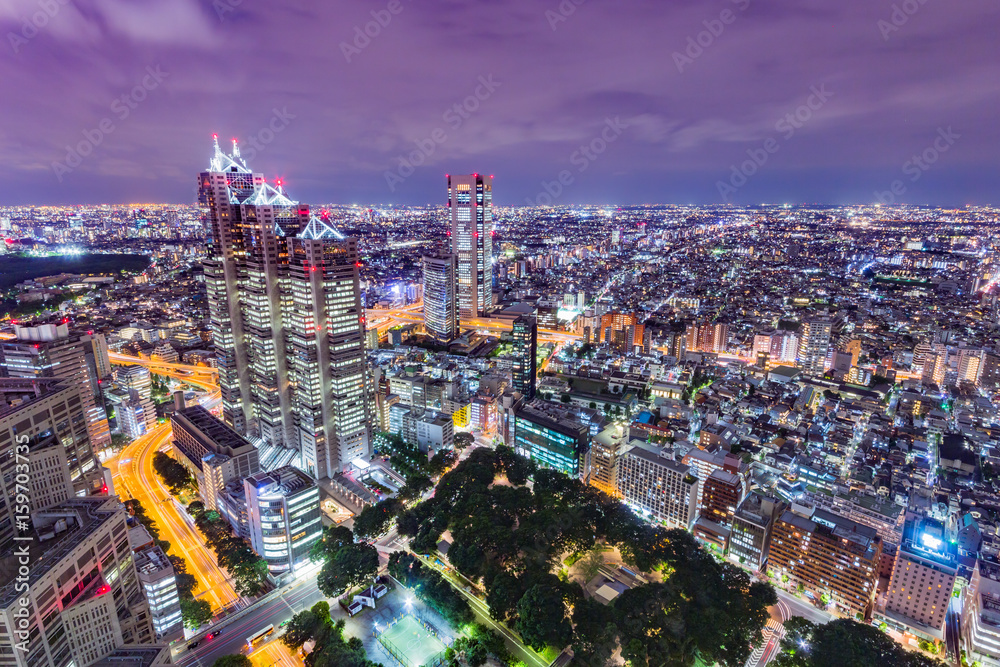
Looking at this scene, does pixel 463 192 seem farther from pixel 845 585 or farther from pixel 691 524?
pixel 845 585

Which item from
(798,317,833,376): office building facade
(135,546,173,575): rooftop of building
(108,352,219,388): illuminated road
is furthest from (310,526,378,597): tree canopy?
(798,317,833,376): office building facade

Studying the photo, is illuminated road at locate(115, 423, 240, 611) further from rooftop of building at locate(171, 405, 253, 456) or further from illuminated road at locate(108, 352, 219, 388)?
illuminated road at locate(108, 352, 219, 388)

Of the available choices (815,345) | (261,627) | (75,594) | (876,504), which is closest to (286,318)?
(261,627)

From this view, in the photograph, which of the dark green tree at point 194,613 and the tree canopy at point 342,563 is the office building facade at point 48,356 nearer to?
the dark green tree at point 194,613

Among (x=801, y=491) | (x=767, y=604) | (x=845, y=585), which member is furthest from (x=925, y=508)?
(x=767, y=604)

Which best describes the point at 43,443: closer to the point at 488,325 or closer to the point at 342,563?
the point at 342,563

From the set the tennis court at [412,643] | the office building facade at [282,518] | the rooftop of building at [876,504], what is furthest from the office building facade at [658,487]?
the office building facade at [282,518]
